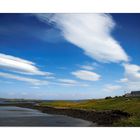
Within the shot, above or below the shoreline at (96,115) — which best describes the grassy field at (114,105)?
above

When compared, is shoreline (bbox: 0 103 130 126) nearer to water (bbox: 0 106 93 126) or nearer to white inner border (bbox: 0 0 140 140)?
water (bbox: 0 106 93 126)

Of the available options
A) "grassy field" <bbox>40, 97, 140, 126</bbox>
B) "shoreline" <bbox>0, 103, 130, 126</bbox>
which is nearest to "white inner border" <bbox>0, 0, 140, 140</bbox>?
"shoreline" <bbox>0, 103, 130, 126</bbox>

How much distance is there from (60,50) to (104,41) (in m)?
1.31
